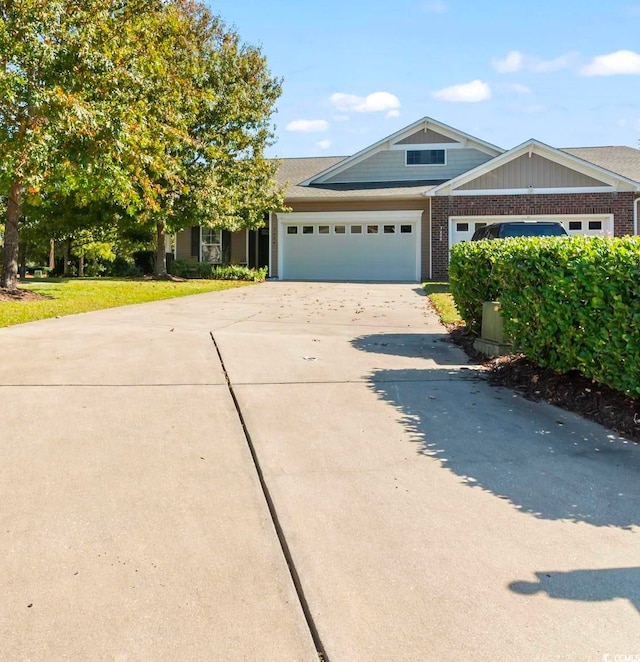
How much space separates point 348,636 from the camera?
2.26 meters

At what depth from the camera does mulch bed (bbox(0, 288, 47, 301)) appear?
1277 cm

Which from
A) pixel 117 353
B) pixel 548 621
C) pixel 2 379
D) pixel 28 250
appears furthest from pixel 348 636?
pixel 28 250

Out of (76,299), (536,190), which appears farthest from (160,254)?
(536,190)

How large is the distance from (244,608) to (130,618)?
44 centimetres

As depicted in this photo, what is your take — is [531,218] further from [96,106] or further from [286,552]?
[286,552]

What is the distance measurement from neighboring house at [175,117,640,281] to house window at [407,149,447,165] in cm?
4

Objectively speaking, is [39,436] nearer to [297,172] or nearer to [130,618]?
[130,618]

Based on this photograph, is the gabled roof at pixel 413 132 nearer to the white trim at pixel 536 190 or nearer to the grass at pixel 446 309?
the white trim at pixel 536 190

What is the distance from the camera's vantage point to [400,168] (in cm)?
2506

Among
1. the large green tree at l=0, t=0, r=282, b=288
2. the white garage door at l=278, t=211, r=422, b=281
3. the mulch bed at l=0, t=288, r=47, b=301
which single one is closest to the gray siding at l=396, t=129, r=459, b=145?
the white garage door at l=278, t=211, r=422, b=281

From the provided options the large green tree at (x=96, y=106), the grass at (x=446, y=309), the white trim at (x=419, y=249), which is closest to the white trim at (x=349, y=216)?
the white trim at (x=419, y=249)

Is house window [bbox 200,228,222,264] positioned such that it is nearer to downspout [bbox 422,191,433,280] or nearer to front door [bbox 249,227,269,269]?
front door [bbox 249,227,269,269]

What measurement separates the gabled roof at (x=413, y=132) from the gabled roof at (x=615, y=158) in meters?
3.94

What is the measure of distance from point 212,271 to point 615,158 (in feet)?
58.4
